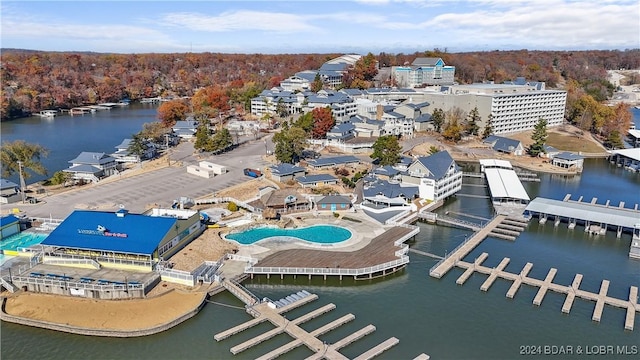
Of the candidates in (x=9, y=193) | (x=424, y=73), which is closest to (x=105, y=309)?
(x=9, y=193)

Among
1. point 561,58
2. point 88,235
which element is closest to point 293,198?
point 88,235

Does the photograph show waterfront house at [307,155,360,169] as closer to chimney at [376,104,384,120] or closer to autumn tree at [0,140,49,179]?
chimney at [376,104,384,120]

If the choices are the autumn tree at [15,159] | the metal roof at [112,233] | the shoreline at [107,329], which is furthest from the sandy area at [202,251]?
the autumn tree at [15,159]

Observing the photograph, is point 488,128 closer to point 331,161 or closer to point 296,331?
point 331,161

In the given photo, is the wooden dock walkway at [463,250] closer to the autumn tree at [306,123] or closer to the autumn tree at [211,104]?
the autumn tree at [306,123]

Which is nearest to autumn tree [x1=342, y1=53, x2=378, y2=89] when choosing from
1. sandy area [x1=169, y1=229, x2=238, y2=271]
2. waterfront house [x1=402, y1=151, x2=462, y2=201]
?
waterfront house [x1=402, y1=151, x2=462, y2=201]

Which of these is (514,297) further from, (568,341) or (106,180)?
(106,180)

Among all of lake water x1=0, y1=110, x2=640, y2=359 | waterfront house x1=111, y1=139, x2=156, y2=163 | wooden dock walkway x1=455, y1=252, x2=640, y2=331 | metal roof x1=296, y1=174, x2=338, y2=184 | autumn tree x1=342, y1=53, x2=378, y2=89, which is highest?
autumn tree x1=342, y1=53, x2=378, y2=89
